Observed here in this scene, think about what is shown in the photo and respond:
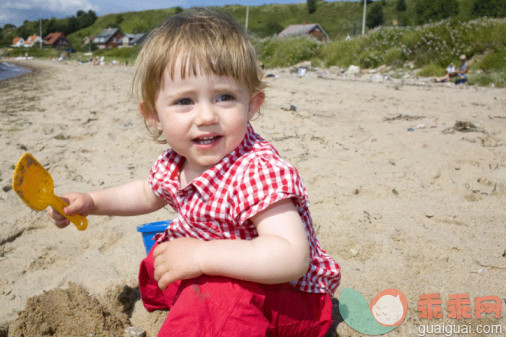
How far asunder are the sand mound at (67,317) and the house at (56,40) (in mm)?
82949

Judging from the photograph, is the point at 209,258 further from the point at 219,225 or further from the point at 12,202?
the point at 12,202

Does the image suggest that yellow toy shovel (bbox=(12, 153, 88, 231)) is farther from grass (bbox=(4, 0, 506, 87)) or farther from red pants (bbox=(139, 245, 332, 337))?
grass (bbox=(4, 0, 506, 87))

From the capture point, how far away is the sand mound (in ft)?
4.54

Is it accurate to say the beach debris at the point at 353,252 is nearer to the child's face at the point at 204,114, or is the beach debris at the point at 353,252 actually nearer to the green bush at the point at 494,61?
the child's face at the point at 204,114

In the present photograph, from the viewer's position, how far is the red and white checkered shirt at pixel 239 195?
1.13m

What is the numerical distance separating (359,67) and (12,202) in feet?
36.0

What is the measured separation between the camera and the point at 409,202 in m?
2.40

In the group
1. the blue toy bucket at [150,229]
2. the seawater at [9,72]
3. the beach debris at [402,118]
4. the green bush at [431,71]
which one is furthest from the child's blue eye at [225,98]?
the seawater at [9,72]

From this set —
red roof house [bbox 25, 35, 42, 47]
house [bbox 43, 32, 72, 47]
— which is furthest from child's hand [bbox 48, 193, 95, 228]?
red roof house [bbox 25, 35, 42, 47]

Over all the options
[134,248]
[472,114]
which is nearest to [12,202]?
[134,248]

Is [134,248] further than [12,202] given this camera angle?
No

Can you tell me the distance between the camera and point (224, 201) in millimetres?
1205

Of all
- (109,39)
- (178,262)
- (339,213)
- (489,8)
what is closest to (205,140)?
(178,262)

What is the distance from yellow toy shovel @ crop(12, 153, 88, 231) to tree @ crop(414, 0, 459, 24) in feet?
144
